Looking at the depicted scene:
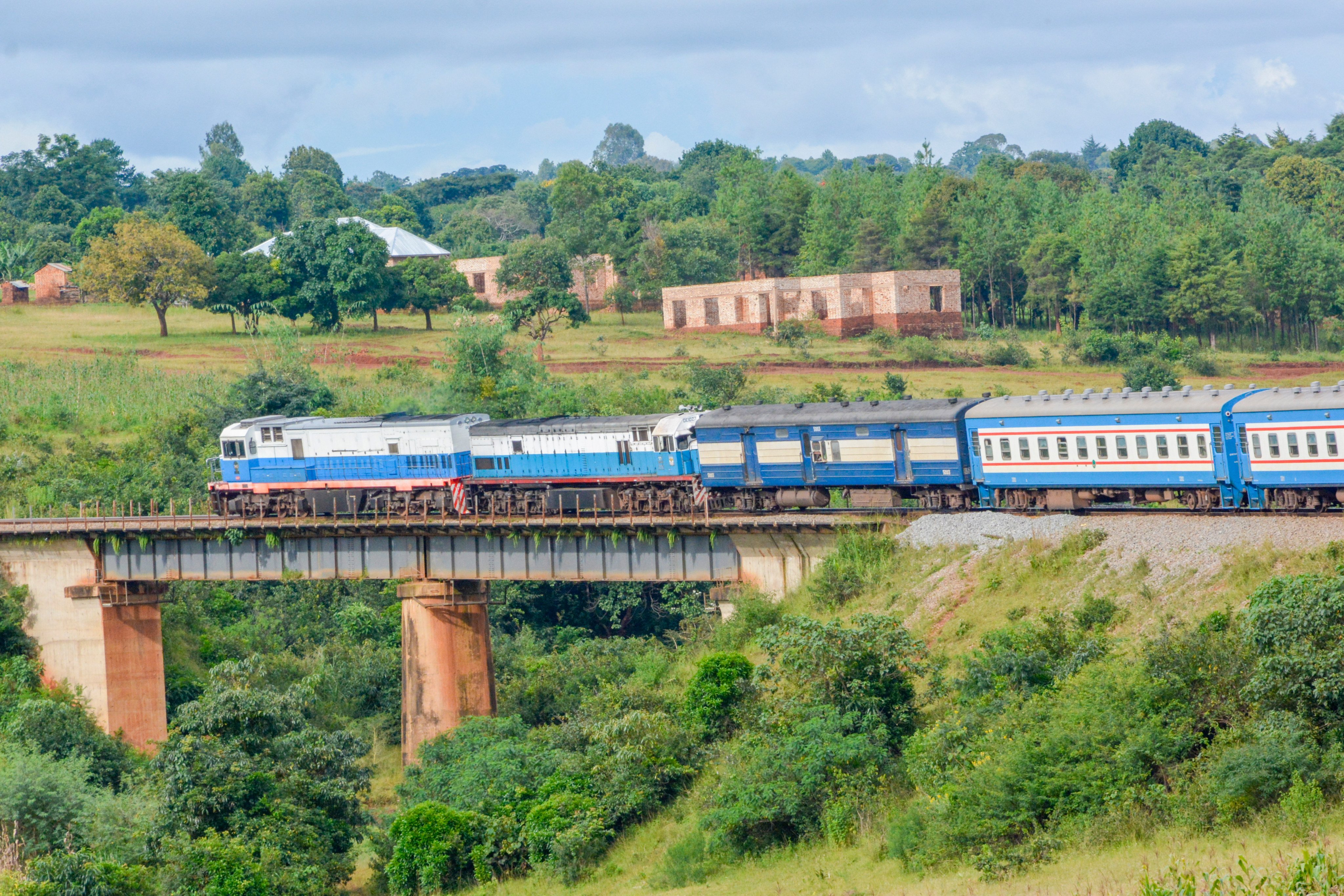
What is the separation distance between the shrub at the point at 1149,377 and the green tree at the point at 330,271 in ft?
198

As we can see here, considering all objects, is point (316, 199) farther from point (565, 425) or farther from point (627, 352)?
point (565, 425)

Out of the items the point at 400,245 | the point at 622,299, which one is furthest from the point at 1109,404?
the point at 400,245

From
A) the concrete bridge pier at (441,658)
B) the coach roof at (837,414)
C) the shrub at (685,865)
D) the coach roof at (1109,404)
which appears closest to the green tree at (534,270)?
A: the concrete bridge pier at (441,658)

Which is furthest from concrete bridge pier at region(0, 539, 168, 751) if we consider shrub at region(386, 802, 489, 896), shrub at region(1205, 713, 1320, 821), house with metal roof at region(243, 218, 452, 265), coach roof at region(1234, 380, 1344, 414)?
house with metal roof at region(243, 218, 452, 265)

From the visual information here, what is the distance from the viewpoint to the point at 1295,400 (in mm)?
37781

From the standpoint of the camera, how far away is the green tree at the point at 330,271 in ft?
380

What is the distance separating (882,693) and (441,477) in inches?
998

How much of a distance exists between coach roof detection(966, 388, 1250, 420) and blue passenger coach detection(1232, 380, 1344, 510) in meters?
1.00

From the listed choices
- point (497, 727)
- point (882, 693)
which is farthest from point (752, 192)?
point (882, 693)

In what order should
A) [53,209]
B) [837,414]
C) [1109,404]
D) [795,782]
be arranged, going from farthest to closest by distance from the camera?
1. [53,209]
2. [837,414]
3. [1109,404]
4. [795,782]

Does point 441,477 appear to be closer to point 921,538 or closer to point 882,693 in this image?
point 921,538

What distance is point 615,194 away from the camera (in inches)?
6801

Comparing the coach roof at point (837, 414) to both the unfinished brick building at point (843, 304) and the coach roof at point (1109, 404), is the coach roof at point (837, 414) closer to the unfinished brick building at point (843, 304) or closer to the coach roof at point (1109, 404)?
the coach roof at point (1109, 404)

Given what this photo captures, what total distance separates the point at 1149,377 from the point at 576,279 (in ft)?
208
